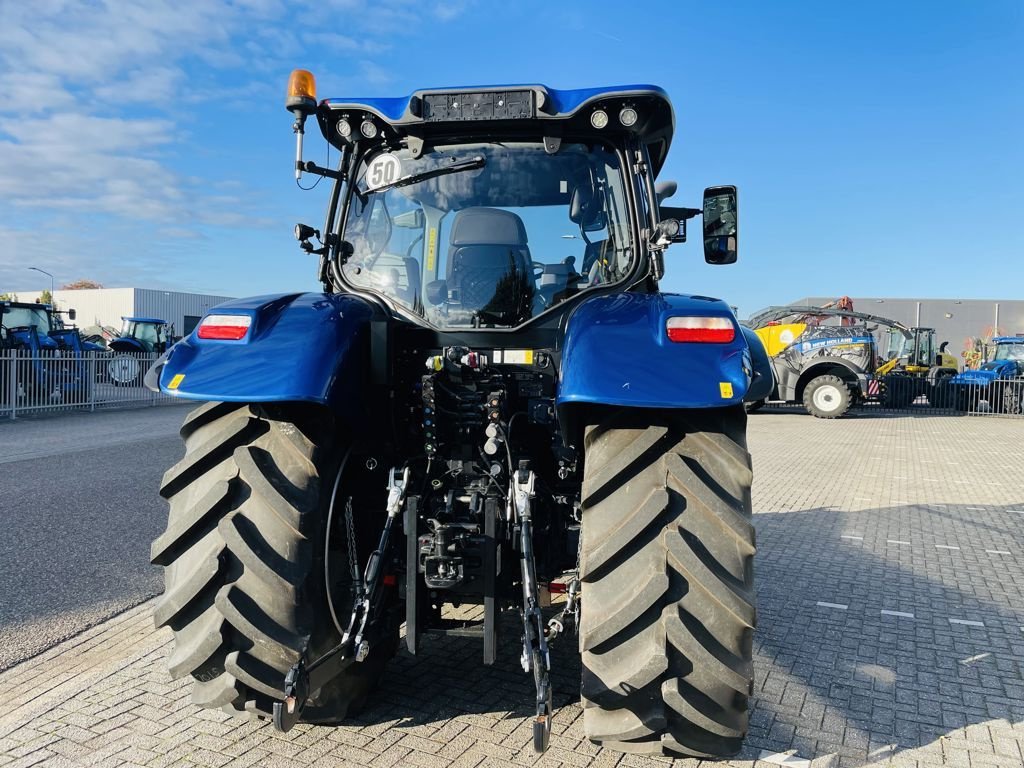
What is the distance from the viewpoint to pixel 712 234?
383 cm

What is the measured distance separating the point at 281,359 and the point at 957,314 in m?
55.8

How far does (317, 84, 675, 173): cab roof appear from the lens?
3.12 m

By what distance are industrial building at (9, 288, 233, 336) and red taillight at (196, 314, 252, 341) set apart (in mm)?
48679

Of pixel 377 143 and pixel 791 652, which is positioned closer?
pixel 377 143

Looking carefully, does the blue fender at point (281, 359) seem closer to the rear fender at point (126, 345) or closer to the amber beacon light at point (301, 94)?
the amber beacon light at point (301, 94)

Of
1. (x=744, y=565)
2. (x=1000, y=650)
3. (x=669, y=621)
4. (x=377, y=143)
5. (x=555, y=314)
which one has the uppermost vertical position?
(x=377, y=143)

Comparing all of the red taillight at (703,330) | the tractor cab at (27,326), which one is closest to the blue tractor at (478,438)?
the red taillight at (703,330)

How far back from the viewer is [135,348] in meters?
25.8

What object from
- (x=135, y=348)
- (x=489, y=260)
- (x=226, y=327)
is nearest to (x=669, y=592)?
(x=489, y=260)

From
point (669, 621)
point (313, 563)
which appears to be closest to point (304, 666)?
point (313, 563)

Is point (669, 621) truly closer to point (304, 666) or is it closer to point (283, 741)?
point (304, 666)

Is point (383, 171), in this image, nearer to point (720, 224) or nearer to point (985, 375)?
point (720, 224)

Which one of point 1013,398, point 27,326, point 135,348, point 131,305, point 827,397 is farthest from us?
point 131,305

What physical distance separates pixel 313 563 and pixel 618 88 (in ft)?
7.18
